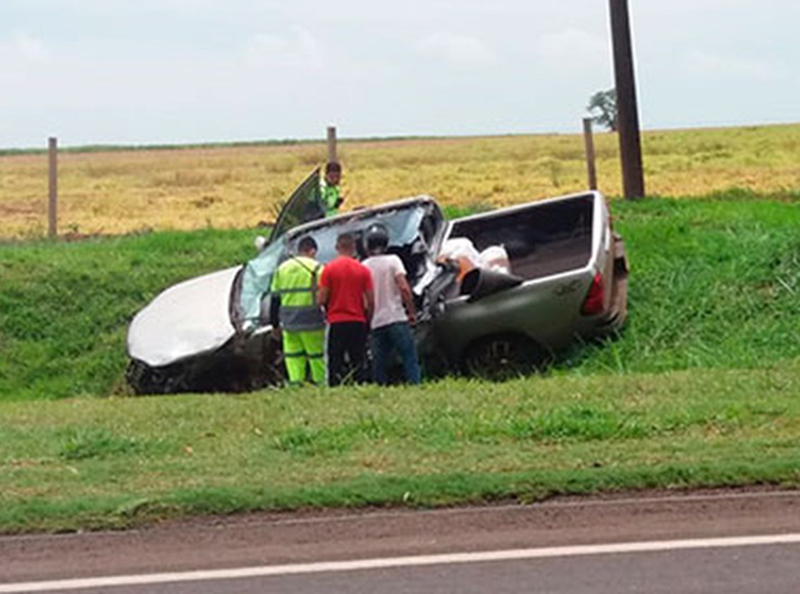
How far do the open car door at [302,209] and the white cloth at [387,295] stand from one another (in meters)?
2.17

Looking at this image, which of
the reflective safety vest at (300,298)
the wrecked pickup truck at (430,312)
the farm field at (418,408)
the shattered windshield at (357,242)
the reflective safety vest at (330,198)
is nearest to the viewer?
the farm field at (418,408)

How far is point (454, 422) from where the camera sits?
361 inches

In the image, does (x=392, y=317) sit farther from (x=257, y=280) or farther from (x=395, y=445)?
(x=395, y=445)

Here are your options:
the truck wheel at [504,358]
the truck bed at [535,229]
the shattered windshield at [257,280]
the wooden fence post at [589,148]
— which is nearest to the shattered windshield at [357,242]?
the shattered windshield at [257,280]

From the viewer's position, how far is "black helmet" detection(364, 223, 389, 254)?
12086 millimetres

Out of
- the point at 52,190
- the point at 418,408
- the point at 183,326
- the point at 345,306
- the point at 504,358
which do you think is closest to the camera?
the point at 418,408

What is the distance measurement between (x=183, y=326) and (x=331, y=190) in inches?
108

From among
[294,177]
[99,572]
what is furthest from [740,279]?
[294,177]

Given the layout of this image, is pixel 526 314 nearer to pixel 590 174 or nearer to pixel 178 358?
pixel 178 358

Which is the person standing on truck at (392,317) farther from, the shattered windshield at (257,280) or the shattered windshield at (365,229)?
the shattered windshield at (257,280)

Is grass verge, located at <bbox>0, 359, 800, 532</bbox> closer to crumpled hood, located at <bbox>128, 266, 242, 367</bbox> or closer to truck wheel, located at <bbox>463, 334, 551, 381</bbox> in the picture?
crumpled hood, located at <bbox>128, 266, 242, 367</bbox>

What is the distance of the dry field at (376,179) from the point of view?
3059 centimetres

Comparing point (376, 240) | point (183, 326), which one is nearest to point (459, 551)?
point (376, 240)

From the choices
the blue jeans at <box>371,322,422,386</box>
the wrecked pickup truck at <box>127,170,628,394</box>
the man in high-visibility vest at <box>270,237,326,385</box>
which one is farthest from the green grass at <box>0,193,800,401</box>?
the man in high-visibility vest at <box>270,237,326,385</box>
